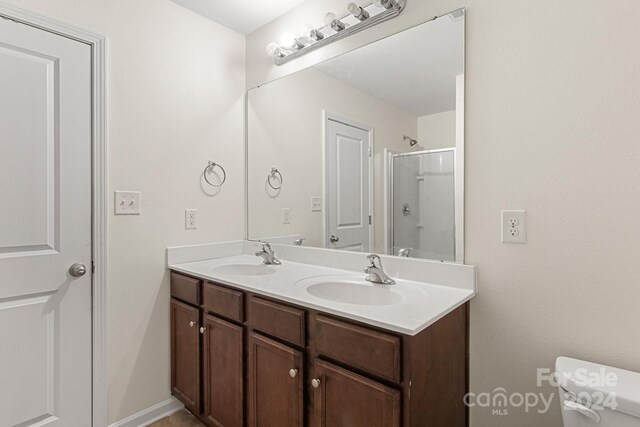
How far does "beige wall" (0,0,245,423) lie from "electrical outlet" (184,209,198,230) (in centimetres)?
3

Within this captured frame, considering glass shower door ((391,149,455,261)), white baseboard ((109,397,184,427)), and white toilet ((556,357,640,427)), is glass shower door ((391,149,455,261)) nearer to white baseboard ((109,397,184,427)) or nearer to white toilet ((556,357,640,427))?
white toilet ((556,357,640,427))

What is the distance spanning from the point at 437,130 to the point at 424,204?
33 centimetres

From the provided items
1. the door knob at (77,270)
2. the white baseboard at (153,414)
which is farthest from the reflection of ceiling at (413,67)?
the white baseboard at (153,414)

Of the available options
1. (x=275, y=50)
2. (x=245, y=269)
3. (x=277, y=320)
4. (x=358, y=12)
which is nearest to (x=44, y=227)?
(x=245, y=269)

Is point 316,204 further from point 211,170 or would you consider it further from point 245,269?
point 211,170

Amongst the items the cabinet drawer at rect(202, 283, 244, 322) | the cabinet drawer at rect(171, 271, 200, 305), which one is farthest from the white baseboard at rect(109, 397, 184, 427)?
the cabinet drawer at rect(202, 283, 244, 322)

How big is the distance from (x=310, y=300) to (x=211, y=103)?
1518mm

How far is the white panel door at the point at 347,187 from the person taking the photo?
173cm

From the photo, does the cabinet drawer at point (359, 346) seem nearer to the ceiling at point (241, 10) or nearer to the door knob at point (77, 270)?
the door knob at point (77, 270)

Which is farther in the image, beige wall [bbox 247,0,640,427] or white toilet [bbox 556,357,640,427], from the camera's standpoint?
beige wall [bbox 247,0,640,427]

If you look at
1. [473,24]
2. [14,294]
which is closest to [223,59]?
[473,24]

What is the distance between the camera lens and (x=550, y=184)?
1.18m

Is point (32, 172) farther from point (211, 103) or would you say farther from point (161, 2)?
point (161, 2)

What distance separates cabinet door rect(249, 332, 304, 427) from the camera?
49.0 inches
